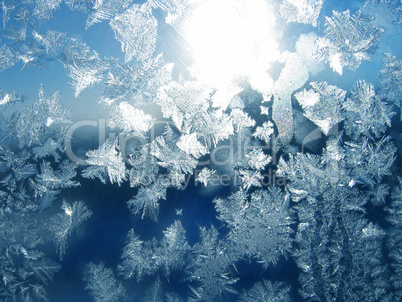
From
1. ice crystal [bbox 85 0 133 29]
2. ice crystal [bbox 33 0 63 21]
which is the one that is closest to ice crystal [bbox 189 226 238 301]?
ice crystal [bbox 85 0 133 29]

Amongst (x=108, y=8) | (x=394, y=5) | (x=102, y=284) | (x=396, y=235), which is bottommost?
(x=102, y=284)

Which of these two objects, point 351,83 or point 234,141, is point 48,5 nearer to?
point 234,141

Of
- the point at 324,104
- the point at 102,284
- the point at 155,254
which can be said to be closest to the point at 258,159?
the point at 324,104

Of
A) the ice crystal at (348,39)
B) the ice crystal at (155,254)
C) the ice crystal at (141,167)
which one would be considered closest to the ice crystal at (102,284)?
the ice crystal at (155,254)

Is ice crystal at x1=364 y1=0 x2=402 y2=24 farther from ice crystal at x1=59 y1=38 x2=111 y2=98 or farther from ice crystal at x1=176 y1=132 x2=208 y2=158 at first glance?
ice crystal at x1=59 y1=38 x2=111 y2=98

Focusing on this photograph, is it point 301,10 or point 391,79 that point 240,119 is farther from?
point 391,79
